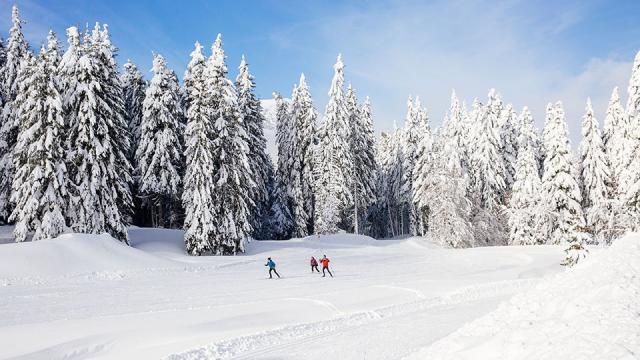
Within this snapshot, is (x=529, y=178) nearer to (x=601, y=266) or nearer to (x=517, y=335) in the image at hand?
(x=601, y=266)

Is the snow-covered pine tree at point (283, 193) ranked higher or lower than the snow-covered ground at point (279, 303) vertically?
higher

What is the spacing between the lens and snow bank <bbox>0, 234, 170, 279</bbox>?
24734 millimetres

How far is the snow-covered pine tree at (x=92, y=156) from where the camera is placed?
31703mm

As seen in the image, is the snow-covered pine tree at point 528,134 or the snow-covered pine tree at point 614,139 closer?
the snow-covered pine tree at point 614,139

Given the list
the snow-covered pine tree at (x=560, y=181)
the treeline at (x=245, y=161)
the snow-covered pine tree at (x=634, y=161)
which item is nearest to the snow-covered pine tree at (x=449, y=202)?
the treeline at (x=245, y=161)

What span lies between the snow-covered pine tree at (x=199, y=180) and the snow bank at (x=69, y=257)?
4818 millimetres

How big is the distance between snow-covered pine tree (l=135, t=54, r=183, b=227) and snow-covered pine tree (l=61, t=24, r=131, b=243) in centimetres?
632

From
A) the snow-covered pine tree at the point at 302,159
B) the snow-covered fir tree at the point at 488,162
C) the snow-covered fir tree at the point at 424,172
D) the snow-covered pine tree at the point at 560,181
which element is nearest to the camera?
the snow-covered pine tree at the point at 560,181

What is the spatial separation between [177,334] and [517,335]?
34.4ft

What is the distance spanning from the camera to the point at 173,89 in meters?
43.2

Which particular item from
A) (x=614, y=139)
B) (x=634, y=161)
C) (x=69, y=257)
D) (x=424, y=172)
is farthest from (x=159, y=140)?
(x=614, y=139)

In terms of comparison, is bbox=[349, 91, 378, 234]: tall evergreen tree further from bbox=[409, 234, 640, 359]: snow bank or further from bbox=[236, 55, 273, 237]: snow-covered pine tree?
bbox=[409, 234, 640, 359]: snow bank

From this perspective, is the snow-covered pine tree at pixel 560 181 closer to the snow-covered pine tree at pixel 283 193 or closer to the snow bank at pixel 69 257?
the snow-covered pine tree at pixel 283 193

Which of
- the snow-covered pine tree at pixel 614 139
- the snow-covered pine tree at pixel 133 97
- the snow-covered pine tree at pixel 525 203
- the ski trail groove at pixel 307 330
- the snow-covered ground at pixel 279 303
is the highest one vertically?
the snow-covered pine tree at pixel 133 97
